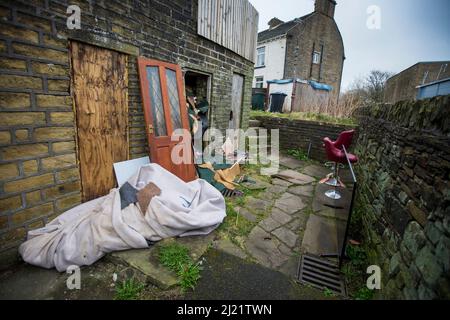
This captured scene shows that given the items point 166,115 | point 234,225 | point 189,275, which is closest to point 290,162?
point 234,225

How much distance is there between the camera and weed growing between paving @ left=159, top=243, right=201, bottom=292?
7.17 feet

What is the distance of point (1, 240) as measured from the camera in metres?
2.27

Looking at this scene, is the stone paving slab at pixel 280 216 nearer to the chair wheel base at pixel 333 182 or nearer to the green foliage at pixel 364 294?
the green foliage at pixel 364 294

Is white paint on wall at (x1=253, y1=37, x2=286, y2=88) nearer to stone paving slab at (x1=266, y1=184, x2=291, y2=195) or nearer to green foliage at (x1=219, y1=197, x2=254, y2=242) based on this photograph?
stone paving slab at (x1=266, y1=184, x2=291, y2=195)

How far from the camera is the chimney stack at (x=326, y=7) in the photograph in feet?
57.6

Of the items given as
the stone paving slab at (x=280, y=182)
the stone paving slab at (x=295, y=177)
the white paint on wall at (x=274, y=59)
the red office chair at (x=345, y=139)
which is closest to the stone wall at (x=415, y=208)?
the red office chair at (x=345, y=139)

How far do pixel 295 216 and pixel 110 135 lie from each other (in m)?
3.30

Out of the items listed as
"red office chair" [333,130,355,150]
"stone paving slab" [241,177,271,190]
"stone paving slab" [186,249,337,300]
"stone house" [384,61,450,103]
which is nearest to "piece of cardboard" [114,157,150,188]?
"stone paving slab" [186,249,337,300]

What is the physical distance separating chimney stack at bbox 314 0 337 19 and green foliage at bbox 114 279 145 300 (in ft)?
71.9

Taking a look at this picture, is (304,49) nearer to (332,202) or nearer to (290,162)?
(290,162)

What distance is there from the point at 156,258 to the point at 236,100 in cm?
569

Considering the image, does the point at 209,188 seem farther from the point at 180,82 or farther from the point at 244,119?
the point at 244,119

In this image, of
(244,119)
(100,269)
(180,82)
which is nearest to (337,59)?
(244,119)

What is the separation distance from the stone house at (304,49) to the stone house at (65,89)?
14.4 metres
